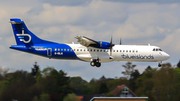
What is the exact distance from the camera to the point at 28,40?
4328cm

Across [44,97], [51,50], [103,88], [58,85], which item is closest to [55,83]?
[58,85]

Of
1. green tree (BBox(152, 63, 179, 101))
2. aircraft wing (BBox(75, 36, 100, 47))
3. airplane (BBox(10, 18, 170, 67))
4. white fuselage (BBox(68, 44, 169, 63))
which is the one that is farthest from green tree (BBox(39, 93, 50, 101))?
green tree (BBox(152, 63, 179, 101))

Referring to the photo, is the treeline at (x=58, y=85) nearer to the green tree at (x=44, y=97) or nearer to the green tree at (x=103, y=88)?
the green tree at (x=44, y=97)

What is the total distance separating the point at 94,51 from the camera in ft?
139

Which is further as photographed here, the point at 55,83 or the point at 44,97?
the point at 55,83

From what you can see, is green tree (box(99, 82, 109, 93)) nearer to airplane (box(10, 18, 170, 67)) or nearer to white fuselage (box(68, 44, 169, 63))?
airplane (box(10, 18, 170, 67))

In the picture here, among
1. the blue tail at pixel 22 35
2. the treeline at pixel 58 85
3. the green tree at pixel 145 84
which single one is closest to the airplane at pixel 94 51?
the blue tail at pixel 22 35

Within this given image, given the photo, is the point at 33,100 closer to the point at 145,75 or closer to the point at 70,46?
the point at 70,46

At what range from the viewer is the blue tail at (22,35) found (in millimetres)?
43188

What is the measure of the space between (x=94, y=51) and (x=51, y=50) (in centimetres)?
458

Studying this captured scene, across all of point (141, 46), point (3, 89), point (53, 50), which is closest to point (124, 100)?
point (141, 46)

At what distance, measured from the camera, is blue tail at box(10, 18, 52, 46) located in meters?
43.2

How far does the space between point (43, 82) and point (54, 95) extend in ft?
9.61

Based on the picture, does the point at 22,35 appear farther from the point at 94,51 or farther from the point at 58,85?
the point at 58,85
